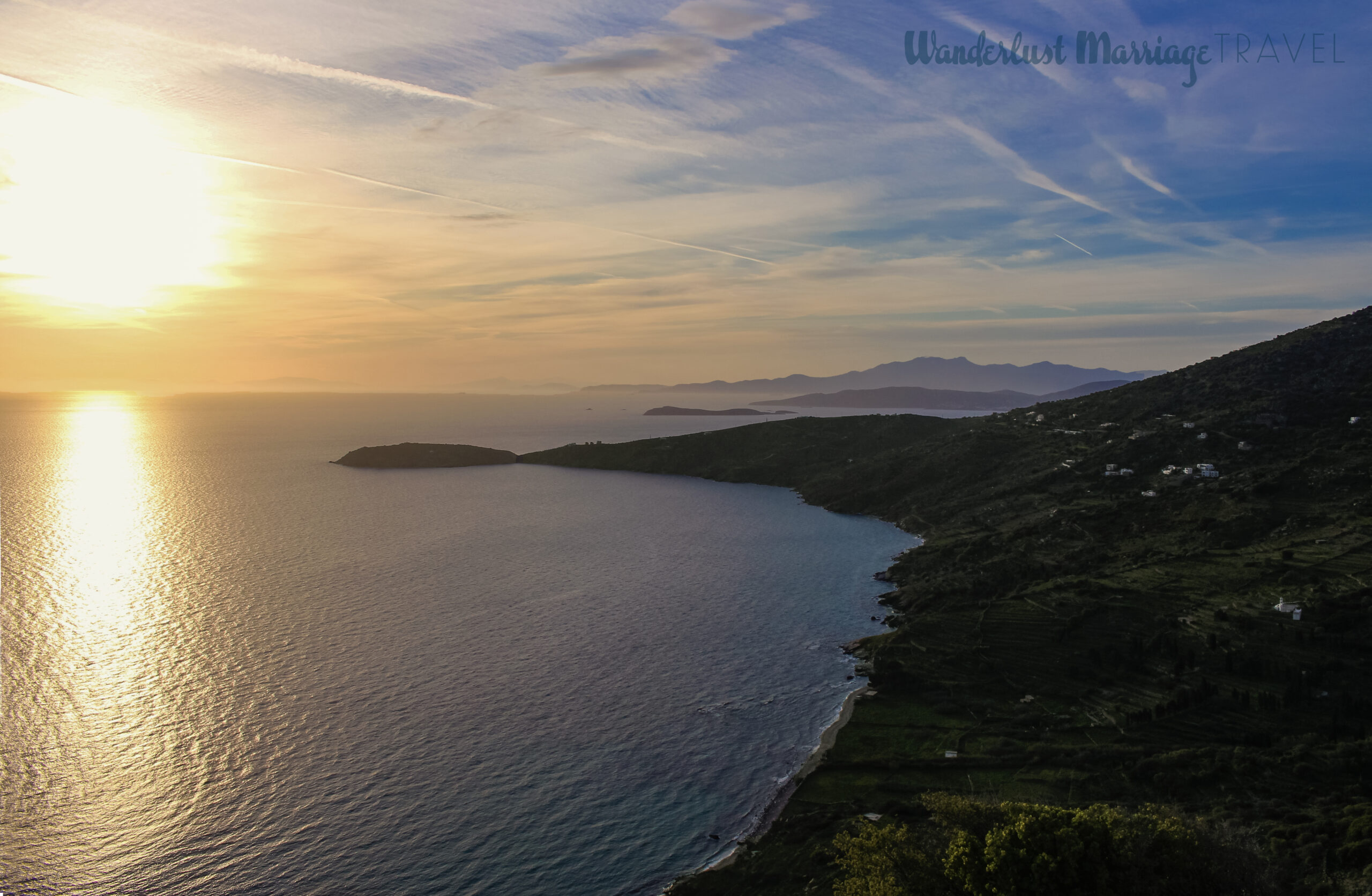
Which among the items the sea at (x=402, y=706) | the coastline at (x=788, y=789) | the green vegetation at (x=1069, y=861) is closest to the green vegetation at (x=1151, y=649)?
the coastline at (x=788, y=789)

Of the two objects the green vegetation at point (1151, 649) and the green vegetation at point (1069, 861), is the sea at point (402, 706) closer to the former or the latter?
the green vegetation at point (1151, 649)

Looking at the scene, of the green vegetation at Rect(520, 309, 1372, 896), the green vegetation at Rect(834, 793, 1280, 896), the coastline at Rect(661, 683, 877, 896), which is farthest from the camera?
the green vegetation at Rect(520, 309, 1372, 896)

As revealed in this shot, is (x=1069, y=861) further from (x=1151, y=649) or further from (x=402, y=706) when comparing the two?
(x=402, y=706)

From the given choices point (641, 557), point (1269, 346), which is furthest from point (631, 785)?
point (1269, 346)

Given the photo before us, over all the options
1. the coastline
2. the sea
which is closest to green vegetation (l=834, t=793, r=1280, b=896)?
the coastline

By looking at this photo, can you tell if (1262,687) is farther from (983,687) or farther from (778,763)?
(778,763)

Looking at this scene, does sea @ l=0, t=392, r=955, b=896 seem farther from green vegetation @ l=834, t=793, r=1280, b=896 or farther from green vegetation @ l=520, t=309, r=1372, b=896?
green vegetation @ l=834, t=793, r=1280, b=896

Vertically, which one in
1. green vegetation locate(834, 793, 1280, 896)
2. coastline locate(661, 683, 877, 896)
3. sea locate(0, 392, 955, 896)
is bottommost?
coastline locate(661, 683, 877, 896)

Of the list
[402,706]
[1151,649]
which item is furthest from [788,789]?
[1151,649]
